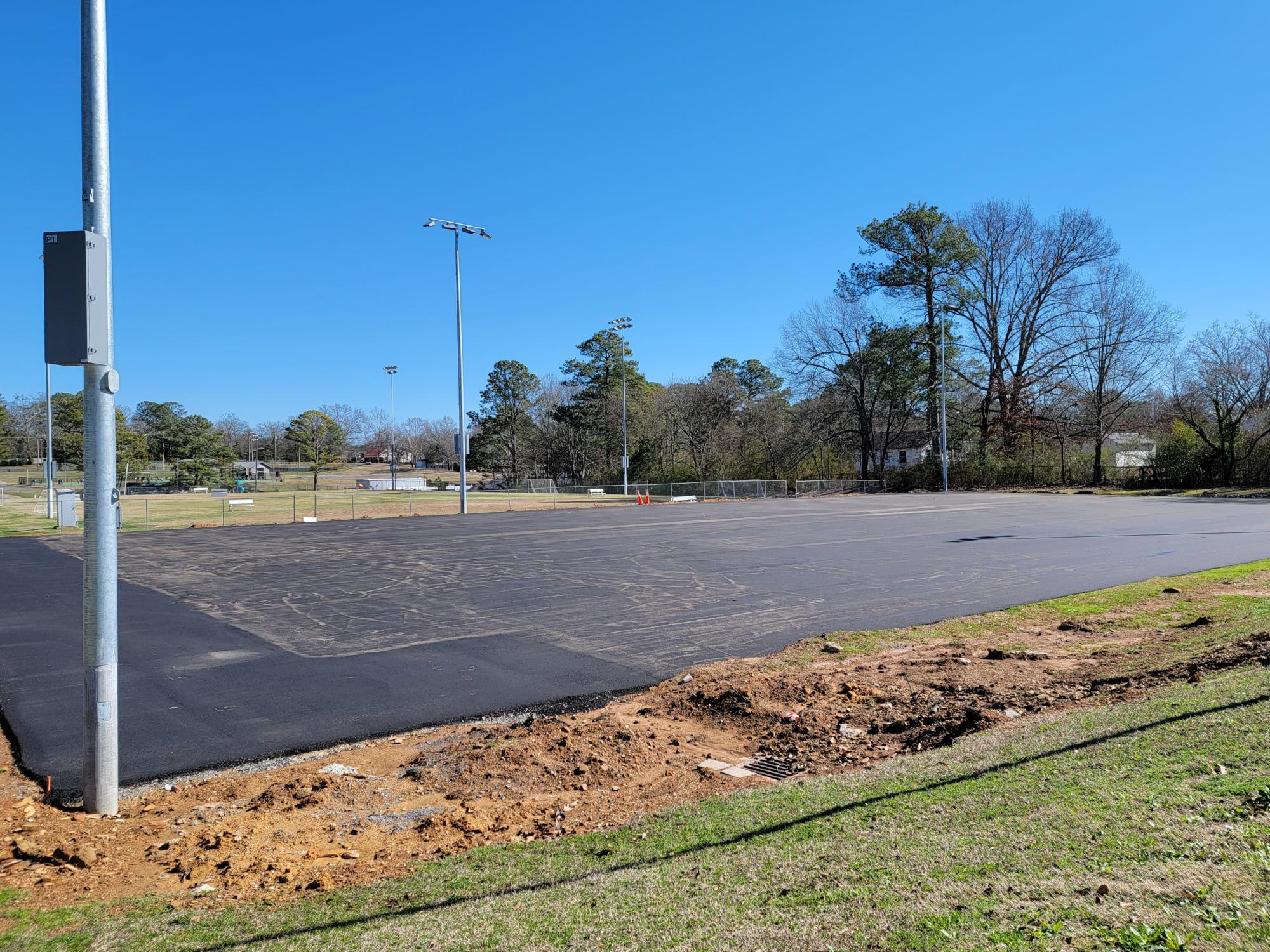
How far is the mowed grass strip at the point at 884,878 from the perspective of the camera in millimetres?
3002

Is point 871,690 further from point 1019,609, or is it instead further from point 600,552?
point 600,552

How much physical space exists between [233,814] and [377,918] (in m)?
2.51

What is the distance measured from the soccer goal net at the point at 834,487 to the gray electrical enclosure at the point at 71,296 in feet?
191

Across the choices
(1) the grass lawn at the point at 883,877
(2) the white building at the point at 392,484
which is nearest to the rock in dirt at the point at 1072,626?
(1) the grass lawn at the point at 883,877

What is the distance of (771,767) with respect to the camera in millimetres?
6590

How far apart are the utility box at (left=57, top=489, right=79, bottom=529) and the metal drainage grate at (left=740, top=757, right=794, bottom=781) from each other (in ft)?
123

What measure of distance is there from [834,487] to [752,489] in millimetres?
8913

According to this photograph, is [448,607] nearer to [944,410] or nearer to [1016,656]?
[1016,656]

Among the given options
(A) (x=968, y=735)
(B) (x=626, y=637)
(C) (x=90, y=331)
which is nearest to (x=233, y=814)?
(C) (x=90, y=331)

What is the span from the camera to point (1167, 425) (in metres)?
63.9

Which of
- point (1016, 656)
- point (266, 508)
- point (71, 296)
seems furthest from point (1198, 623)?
point (266, 508)

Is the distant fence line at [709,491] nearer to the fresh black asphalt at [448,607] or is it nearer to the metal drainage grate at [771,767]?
the fresh black asphalt at [448,607]

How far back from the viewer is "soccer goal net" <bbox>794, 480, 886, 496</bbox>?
6275 centimetres

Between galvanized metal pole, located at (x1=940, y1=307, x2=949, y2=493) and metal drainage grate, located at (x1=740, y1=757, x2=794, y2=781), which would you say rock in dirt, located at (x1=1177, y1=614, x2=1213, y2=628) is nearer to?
metal drainage grate, located at (x1=740, y1=757, x2=794, y2=781)
